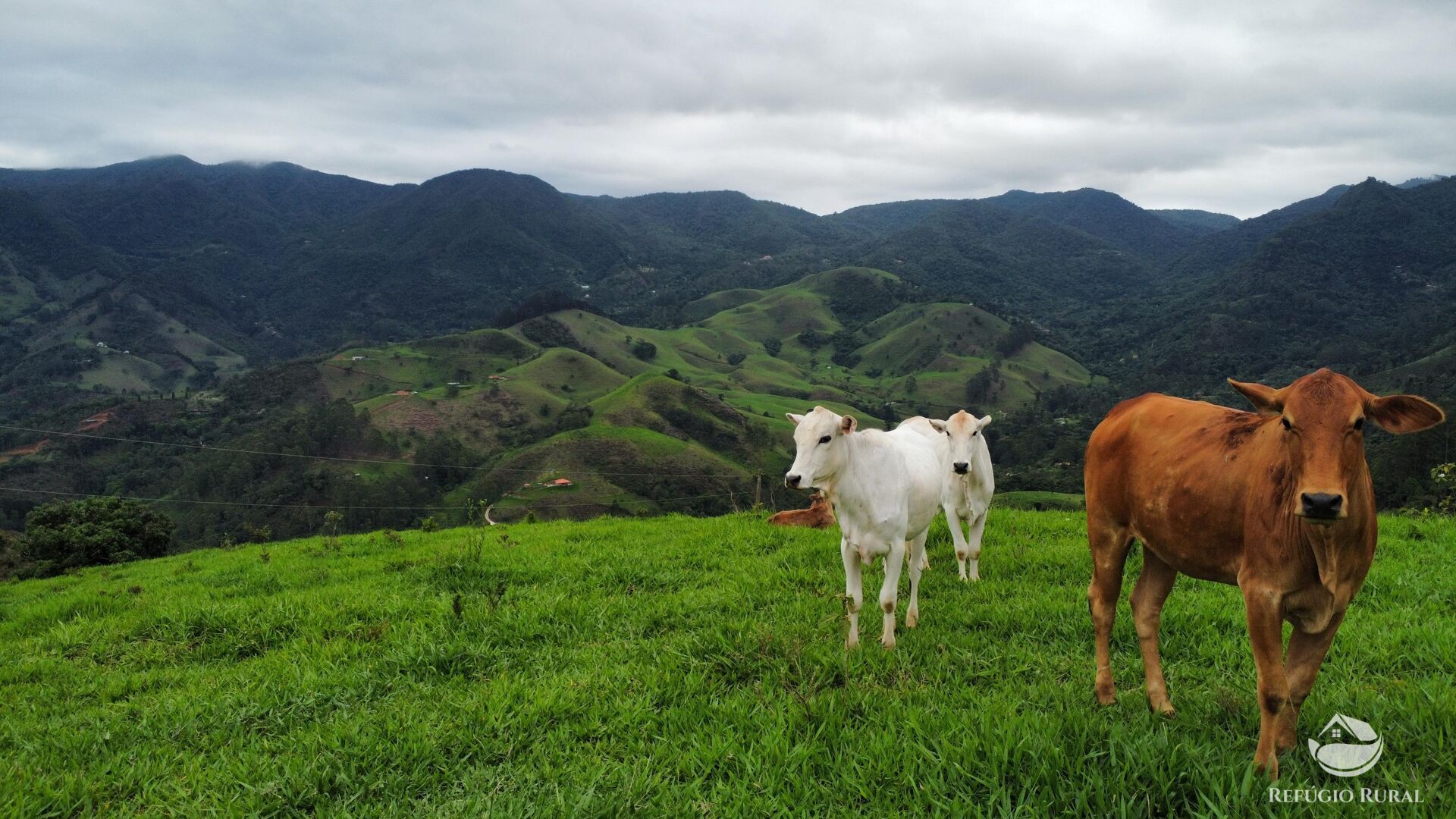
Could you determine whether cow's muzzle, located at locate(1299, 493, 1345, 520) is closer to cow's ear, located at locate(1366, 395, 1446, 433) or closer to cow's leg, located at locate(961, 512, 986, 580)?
cow's ear, located at locate(1366, 395, 1446, 433)

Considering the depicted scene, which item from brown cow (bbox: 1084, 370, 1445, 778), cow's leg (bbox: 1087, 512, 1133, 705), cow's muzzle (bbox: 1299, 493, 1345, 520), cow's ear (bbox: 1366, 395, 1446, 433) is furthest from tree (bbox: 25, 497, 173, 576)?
cow's ear (bbox: 1366, 395, 1446, 433)

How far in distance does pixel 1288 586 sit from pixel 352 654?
7070 mm

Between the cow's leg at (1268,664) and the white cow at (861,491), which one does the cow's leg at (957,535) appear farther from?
the cow's leg at (1268,664)

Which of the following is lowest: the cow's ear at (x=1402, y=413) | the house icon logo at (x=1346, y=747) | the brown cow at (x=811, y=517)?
the brown cow at (x=811, y=517)

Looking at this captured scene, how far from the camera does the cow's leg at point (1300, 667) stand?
132 inches

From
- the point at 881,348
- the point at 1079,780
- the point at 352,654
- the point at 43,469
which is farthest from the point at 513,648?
the point at 881,348

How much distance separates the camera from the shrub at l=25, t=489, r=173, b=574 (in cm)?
2233

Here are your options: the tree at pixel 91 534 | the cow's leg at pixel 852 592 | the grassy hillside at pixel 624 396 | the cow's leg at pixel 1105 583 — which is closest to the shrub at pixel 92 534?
the tree at pixel 91 534

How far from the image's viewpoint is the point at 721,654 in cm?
582

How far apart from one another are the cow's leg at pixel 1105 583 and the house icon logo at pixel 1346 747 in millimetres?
1106

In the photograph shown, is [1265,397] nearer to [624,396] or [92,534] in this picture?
[92,534]

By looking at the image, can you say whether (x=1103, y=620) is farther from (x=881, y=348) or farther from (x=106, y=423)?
(x=881, y=348)

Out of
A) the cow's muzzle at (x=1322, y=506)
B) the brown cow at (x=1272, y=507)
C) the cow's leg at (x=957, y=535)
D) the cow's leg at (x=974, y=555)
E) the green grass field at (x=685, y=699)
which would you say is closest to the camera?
the cow's muzzle at (x=1322, y=506)

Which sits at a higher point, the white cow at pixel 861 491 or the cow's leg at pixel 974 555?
the white cow at pixel 861 491
